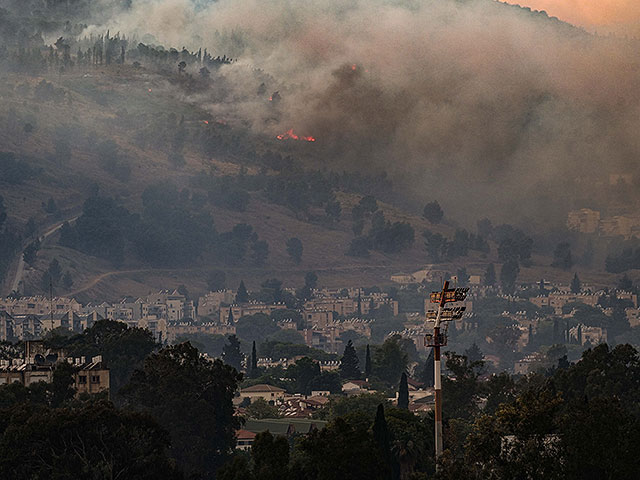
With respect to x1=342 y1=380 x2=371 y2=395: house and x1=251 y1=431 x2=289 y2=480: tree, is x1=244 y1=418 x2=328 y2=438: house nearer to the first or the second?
x1=342 y1=380 x2=371 y2=395: house

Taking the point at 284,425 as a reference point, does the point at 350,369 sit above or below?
above

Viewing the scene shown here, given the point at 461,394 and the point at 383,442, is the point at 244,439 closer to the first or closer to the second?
the point at 461,394

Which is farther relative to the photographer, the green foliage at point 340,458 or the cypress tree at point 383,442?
the cypress tree at point 383,442

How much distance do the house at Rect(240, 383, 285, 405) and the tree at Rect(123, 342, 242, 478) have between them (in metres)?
58.6

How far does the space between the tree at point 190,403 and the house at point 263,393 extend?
5855 centimetres

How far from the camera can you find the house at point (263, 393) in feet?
499

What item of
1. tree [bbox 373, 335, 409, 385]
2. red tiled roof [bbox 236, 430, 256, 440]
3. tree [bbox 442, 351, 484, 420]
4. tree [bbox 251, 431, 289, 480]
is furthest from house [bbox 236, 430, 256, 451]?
tree [bbox 373, 335, 409, 385]

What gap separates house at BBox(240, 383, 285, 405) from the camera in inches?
5984

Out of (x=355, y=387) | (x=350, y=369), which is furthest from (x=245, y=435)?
(x=350, y=369)

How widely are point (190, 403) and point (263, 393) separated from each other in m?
67.2

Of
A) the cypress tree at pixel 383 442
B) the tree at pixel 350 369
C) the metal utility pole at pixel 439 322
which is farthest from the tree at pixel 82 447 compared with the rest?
the tree at pixel 350 369

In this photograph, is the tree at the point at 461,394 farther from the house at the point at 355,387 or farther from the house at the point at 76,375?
the house at the point at 355,387

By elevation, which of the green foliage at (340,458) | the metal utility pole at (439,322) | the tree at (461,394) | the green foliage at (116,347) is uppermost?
the metal utility pole at (439,322)

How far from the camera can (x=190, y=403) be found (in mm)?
87938
